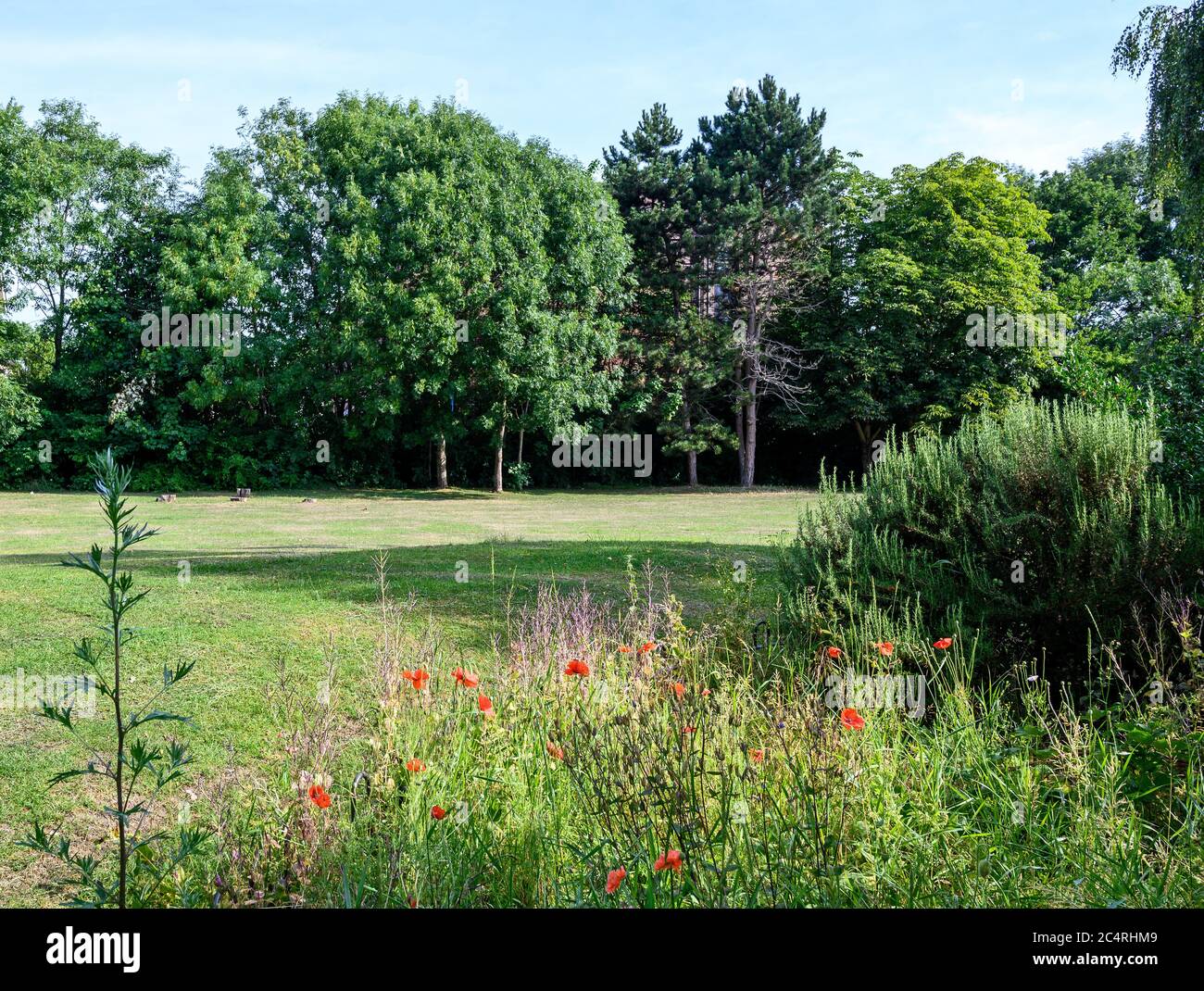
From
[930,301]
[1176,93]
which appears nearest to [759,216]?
[930,301]

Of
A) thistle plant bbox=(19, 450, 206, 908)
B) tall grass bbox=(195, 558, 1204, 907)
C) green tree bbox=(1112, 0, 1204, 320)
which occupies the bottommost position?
tall grass bbox=(195, 558, 1204, 907)

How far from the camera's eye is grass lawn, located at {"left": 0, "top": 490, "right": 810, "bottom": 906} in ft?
17.8

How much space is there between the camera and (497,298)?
31156mm

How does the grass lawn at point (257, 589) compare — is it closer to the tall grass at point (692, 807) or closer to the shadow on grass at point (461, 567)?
the shadow on grass at point (461, 567)

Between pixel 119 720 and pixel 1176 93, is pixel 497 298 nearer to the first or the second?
pixel 1176 93

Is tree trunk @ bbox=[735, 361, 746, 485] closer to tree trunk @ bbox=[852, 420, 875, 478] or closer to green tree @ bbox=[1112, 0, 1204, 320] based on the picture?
tree trunk @ bbox=[852, 420, 875, 478]

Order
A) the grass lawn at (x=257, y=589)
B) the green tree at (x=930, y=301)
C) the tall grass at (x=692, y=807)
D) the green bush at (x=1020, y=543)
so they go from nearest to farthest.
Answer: the tall grass at (x=692, y=807) < the grass lawn at (x=257, y=589) < the green bush at (x=1020, y=543) < the green tree at (x=930, y=301)

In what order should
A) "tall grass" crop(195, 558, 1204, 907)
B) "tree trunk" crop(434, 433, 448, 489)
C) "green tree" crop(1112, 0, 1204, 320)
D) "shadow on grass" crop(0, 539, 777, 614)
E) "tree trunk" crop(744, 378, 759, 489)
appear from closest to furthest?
1. "tall grass" crop(195, 558, 1204, 907)
2. "shadow on grass" crop(0, 539, 777, 614)
3. "green tree" crop(1112, 0, 1204, 320)
4. "tree trunk" crop(434, 433, 448, 489)
5. "tree trunk" crop(744, 378, 759, 489)

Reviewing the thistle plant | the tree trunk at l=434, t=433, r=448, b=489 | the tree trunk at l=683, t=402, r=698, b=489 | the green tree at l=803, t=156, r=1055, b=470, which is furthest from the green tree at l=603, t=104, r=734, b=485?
the thistle plant

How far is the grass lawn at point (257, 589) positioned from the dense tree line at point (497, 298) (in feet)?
41.6

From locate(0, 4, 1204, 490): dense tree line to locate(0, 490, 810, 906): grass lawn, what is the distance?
12.7m

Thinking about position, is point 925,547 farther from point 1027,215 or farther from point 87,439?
point 1027,215

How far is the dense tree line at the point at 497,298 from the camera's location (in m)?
31.6

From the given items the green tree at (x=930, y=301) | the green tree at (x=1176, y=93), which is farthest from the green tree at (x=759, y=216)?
the green tree at (x=1176, y=93)
